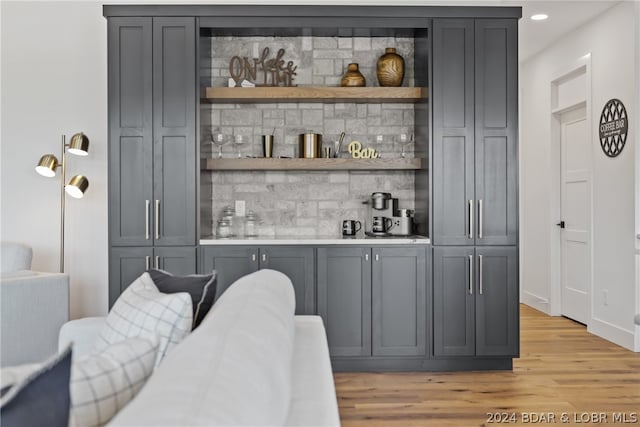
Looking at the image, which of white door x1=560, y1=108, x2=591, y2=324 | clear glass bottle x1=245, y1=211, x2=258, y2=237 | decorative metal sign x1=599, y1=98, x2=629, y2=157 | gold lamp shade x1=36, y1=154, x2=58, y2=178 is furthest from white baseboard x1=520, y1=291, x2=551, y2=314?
gold lamp shade x1=36, y1=154, x2=58, y2=178

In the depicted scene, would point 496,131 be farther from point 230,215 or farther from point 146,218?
point 146,218

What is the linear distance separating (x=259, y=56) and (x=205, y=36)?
0.48 meters

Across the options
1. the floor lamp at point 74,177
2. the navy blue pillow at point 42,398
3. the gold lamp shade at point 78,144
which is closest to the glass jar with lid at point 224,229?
the floor lamp at point 74,177

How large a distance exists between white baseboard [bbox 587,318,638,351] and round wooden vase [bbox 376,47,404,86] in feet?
8.87

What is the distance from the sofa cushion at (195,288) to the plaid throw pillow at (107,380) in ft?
2.65

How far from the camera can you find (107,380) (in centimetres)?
94

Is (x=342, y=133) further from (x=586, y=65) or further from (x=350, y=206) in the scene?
(x=586, y=65)

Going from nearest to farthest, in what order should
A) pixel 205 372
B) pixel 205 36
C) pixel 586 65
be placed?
1. pixel 205 372
2. pixel 205 36
3. pixel 586 65

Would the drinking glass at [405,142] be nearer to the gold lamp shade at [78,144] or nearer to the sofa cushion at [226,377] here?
the gold lamp shade at [78,144]

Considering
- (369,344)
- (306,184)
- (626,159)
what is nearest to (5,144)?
(306,184)

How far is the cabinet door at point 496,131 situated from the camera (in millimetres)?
3793

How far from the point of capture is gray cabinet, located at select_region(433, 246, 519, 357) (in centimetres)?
377

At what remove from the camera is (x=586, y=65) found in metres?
5.02

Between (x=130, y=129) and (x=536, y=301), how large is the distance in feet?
15.6
